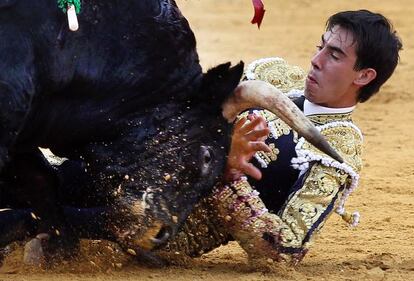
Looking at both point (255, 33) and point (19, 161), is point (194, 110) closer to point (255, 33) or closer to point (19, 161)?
point (19, 161)

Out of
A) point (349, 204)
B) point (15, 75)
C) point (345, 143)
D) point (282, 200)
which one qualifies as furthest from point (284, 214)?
point (349, 204)

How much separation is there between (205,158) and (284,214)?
595 mm

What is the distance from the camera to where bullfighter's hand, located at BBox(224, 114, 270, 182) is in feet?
15.5

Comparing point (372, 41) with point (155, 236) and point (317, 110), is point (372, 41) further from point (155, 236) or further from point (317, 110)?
point (155, 236)

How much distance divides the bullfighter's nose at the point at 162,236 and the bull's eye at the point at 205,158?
0.26 m

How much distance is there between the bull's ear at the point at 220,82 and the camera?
4.68 meters

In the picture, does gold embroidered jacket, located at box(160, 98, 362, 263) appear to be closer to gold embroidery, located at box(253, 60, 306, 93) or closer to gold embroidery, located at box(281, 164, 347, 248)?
gold embroidery, located at box(281, 164, 347, 248)

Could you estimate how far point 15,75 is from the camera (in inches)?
174

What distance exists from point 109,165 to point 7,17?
0.70m

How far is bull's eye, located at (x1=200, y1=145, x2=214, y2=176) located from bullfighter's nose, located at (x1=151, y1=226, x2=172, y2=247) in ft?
0.86

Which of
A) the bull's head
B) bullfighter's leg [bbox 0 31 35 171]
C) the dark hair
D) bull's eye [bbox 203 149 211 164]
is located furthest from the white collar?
bullfighter's leg [bbox 0 31 35 171]

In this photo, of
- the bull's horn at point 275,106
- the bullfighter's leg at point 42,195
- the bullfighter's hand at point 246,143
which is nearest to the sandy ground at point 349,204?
the bullfighter's leg at point 42,195

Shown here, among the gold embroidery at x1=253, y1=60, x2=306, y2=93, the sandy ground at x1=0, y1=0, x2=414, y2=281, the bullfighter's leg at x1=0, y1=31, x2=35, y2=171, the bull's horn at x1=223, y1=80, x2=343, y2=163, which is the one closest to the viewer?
the bullfighter's leg at x1=0, y1=31, x2=35, y2=171

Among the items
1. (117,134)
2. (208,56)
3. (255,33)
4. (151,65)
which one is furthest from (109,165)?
(255,33)
